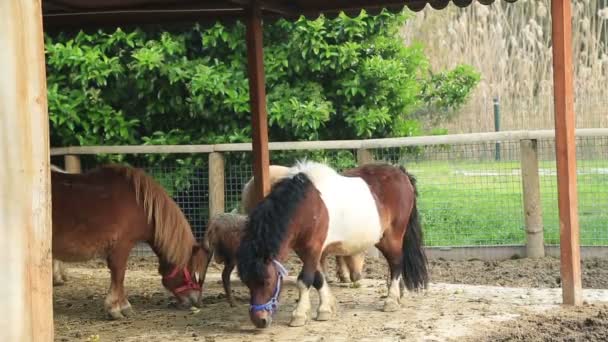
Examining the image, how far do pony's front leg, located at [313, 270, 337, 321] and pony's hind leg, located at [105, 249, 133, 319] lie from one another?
1.59 meters

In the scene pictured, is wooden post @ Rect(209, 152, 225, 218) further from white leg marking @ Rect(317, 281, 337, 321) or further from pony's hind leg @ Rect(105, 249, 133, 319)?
white leg marking @ Rect(317, 281, 337, 321)

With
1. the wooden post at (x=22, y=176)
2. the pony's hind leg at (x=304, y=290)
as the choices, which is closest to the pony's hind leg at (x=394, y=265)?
the pony's hind leg at (x=304, y=290)

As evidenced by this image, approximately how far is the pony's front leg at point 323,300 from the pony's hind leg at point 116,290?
1592 millimetres

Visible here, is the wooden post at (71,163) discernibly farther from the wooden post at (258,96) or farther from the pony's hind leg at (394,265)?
the pony's hind leg at (394,265)

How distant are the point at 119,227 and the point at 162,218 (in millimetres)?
360

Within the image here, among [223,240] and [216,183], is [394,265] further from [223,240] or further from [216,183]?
[216,183]

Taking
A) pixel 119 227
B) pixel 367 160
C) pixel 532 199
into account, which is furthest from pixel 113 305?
pixel 532 199

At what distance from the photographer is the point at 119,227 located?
21.7 ft

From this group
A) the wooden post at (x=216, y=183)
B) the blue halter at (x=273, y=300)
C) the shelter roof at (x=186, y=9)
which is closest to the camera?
the blue halter at (x=273, y=300)

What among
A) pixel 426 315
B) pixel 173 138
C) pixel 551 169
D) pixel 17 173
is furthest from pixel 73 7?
pixel 551 169

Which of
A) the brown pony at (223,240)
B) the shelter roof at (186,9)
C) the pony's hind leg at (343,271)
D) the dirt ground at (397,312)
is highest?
the shelter roof at (186,9)

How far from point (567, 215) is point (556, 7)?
1.53 m

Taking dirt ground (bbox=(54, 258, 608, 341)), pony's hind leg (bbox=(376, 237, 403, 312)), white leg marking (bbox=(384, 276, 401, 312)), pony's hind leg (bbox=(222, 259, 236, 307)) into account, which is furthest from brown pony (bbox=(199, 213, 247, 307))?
white leg marking (bbox=(384, 276, 401, 312))

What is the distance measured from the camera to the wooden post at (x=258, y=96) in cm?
723
